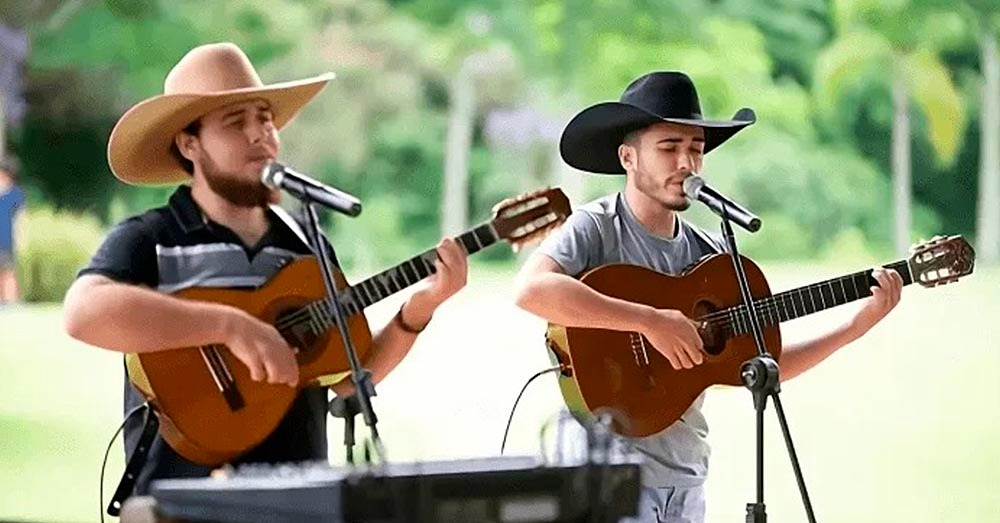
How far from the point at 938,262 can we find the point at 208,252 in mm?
1432

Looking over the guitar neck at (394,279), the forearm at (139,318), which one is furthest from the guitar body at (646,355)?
the forearm at (139,318)

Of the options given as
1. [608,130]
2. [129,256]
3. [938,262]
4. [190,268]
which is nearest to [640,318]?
[608,130]

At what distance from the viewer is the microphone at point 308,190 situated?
118 inches

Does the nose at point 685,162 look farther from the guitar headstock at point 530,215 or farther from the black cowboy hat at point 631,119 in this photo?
the guitar headstock at point 530,215

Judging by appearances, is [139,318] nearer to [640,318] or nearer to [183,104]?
[183,104]

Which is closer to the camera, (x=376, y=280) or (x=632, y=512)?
(x=632, y=512)

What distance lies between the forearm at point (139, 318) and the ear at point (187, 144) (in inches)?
13.1

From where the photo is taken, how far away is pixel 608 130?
384 cm

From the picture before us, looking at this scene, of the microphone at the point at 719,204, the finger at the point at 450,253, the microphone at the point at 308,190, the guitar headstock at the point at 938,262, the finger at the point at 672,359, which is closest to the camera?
the microphone at the point at 308,190

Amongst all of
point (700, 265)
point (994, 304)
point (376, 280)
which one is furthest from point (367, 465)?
point (994, 304)

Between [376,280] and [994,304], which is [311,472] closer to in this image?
[376,280]

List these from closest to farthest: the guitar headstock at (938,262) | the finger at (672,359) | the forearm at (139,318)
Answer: the forearm at (139,318)
the finger at (672,359)
the guitar headstock at (938,262)

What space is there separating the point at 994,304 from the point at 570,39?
1235 mm

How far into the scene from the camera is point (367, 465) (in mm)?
2201
